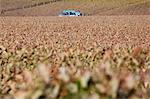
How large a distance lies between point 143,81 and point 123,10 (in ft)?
193

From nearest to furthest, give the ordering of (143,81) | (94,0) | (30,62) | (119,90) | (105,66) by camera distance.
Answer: (119,90) < (105,66) < (143,81) < (30,62) < (94,0)

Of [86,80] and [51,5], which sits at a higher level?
[86,80]

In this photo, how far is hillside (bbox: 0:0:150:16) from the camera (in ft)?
204

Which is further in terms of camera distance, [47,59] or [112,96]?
[47,59]

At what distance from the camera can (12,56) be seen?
7.66 m

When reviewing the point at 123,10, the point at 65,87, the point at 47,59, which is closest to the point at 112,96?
the point at 65,87

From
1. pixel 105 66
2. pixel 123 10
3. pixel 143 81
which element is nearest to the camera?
pixel 105 66

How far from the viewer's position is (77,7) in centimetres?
6869

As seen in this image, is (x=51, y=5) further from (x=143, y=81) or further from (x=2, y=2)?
(x=143, y=81)

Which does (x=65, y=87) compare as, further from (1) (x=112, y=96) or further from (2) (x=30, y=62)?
(2) (x=30, y=62)

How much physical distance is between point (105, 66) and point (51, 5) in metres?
63.7

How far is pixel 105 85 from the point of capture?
3088 millimetres

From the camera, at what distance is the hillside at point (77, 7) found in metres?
62.2

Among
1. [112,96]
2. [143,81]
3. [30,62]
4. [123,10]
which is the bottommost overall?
[123,10]
